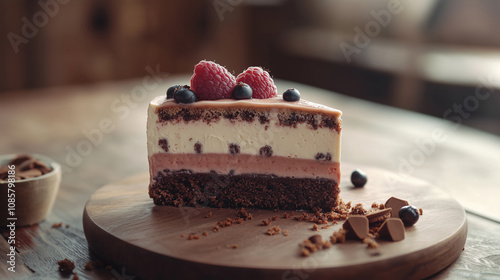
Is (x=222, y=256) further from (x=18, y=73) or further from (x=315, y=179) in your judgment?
(x=18, y=73)

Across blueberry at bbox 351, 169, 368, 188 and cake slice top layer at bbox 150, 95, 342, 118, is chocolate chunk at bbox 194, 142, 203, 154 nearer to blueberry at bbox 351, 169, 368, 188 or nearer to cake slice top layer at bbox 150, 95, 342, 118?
cake slice top layer at bbox 150, 95, 342, 118

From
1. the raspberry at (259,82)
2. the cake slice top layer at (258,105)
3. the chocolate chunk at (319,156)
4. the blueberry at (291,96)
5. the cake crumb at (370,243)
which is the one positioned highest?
the raspberry at (259,82)

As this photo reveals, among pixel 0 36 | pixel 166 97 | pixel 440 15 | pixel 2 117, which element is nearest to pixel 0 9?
pixel 0 36

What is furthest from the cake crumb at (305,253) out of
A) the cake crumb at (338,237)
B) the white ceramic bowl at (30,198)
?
the white ceramic bowl at (30,198)

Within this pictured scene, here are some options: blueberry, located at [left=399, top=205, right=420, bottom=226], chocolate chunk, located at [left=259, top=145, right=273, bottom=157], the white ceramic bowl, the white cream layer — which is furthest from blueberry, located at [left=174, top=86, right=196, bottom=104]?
blueberry, located at [left=399, top=205, right=420, bottom=226]

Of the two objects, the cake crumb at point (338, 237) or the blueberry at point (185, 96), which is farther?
the blueberry at point (185, 96)

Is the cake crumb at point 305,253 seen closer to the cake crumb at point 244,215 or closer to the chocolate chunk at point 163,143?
the cake crumb at point 244,215
